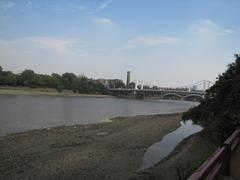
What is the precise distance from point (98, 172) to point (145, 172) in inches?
72.9

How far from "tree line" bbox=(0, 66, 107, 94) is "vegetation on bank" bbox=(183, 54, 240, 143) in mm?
102699

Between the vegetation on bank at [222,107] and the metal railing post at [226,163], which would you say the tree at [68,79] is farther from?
the metal railing post at [226,163]

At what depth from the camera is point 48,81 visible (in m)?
120

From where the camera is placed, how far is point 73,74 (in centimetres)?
14100

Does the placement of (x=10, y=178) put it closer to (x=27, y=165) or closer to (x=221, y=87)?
(x=27, y=165)

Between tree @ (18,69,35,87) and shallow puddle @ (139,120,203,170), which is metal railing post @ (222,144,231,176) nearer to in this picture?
shallow puddle @ (139,120,203,170)

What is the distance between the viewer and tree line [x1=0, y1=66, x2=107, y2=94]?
363 ft

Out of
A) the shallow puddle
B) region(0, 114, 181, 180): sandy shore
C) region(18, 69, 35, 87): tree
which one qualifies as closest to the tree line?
region(18, 69, 35, 87): tree

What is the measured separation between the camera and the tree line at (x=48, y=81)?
110562mm

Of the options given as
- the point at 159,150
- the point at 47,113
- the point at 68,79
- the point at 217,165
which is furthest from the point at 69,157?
the point at 68,79

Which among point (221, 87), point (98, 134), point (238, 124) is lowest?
point (98, 134)

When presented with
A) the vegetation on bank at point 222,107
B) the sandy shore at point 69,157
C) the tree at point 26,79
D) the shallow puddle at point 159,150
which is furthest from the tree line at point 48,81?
the vegetation on bank at point 222,107

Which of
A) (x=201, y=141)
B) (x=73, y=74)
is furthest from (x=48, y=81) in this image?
Answer: (x=201, y=141)

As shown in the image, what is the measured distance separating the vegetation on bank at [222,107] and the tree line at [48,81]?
337ft
